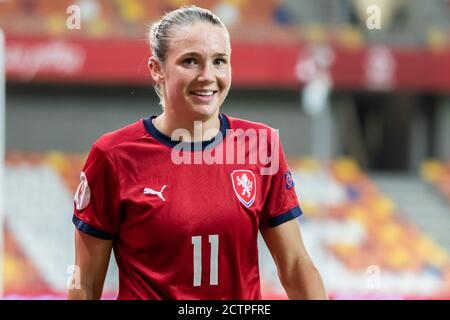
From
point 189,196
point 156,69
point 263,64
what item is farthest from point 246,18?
point 189,196

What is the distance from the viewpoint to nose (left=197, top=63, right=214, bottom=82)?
2.49 m

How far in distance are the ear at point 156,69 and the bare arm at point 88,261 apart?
16.2 inches

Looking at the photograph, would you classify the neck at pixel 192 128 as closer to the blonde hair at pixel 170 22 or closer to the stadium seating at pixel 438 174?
the blonde hair at pixel 170 22

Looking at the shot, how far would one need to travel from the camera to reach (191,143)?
262 centimetres

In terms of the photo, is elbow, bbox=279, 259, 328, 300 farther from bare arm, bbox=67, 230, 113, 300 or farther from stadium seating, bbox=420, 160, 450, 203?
stadium seating, bbox=420, 160, 450, 203

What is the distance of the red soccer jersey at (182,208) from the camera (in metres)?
2.55

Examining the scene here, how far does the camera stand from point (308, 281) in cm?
263

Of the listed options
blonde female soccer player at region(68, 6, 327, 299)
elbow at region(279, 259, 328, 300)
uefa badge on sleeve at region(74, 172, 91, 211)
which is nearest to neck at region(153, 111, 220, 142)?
blonde female soccer player at region(68, 6, 327, 299)

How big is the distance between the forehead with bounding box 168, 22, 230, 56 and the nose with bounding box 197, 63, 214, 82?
3 cm

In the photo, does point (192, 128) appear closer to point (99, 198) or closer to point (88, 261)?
point (99, 198)

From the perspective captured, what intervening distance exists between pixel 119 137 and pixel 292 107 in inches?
403

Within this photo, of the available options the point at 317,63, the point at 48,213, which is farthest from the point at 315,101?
the point at 48,213

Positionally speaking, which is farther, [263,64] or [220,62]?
[263,64]

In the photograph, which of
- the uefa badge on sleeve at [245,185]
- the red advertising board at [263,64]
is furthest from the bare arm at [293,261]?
the red advertising board at [263,64]
